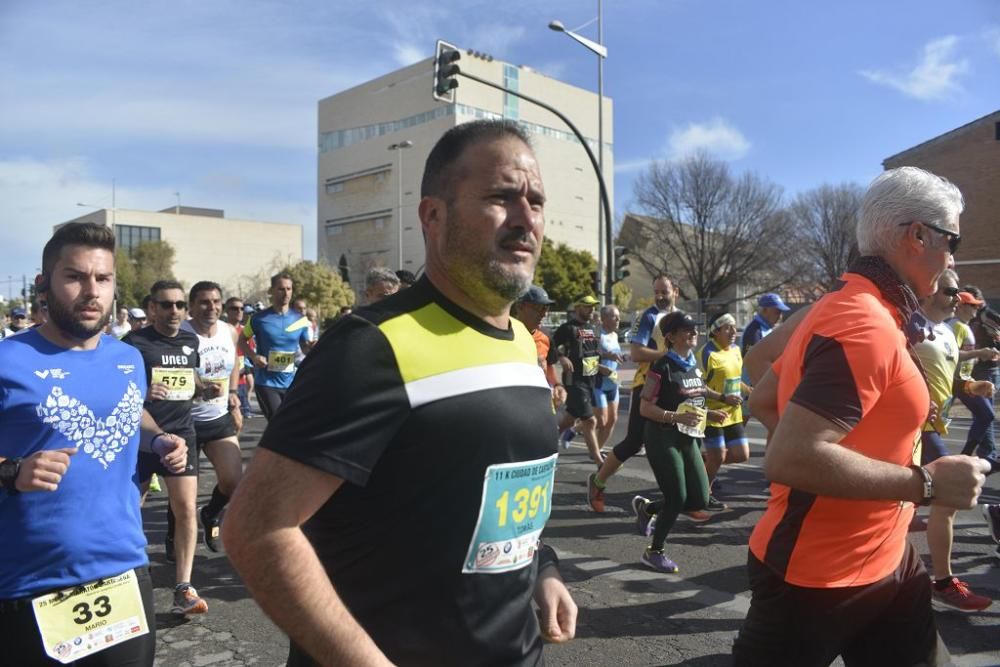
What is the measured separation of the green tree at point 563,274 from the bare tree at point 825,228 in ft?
53.9

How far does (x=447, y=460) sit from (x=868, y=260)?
1.60 m

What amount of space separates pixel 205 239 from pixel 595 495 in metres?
88.5

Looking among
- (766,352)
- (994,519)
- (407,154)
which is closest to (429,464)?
(766,352)

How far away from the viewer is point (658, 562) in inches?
213

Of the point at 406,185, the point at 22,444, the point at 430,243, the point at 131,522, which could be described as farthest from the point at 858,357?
the point at 406,185

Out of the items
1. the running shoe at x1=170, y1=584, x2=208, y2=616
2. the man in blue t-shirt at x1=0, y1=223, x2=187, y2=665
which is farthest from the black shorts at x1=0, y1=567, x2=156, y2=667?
the running shoe at x1=170, y1=584, x2=208, y2=616

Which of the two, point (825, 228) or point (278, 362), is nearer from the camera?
point (278, 362)

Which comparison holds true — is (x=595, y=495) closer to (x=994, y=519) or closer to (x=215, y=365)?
(x=994, y=519)

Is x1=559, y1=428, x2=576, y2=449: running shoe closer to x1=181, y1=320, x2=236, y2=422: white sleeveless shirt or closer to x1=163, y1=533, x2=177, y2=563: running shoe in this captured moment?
x1=181, y1=320, x2=236, y2=422: white sleeveless shirt

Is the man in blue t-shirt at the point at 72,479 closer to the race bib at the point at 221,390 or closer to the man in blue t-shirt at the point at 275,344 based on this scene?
the race bib at the point at 221,390

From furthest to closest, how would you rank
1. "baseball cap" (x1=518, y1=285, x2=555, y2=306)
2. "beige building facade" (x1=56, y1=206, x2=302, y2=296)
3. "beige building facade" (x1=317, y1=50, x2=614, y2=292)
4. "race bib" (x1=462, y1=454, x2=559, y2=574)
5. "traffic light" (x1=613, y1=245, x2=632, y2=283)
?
"beige building facade" (x1=56, y1=206, x2=302, y2=296) < "beige building facade" (x1=317, y1=50, x2=614, y2=292) < "traffic light" (x1=613, y1=245, x2=632, y2=283) < "baseball cap" (x1=518, y1=285, x2=555, y2=306) < "race bib" (x1=462, y1=454, x2=559, y2=574)

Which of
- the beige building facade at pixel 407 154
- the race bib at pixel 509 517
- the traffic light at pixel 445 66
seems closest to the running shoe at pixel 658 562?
the race bib at pixel 509 517

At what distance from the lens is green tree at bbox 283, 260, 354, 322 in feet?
174

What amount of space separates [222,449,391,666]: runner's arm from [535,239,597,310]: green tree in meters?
54.2
